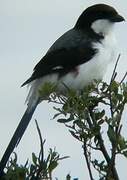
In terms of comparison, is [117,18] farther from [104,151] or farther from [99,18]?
[104,151]

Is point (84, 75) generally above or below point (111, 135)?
above

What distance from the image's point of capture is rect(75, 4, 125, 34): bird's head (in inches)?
249

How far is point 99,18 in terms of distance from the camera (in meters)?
6.45

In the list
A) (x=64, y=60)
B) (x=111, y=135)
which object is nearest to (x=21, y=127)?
(x=64, y=60)

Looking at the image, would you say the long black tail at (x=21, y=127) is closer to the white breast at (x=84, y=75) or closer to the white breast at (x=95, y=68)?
the white breast at (x=84, y=75)

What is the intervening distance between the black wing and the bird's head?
19.9 inches

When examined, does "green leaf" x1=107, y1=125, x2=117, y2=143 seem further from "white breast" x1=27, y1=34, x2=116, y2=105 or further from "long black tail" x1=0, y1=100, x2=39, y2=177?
"white breast" x1=27, y1=34, x2=116, y2=105

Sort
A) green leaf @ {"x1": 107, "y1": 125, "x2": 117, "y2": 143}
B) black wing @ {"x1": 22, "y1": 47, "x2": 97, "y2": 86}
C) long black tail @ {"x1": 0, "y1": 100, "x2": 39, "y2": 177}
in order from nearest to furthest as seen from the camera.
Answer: green leaf @ {"x1": 107, "y1": 125, "x2": 117, "y2": 143} → long black tail @ {"x1": 0, "y1": 100, "x2": 39, "y2": 177} → black wing @ {"x1": 22, "y1": 47, "x2": 97, "y2": 86}

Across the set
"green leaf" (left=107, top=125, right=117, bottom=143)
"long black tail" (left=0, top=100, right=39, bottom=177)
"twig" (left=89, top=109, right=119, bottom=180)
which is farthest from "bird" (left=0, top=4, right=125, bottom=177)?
"green leaf" (left=107, top=125, right=117, bottom=143)

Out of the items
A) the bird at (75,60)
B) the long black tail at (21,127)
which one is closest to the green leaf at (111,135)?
the long black tail at (21,127)

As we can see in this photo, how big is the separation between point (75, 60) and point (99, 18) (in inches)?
31.0

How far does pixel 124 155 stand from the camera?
9.81 ft

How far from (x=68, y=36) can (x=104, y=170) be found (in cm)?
324

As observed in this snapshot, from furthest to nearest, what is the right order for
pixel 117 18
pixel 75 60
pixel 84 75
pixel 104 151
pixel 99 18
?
1. pixel 99 18
2. pixel 117 18
3. pixel 75 60
4. pixel 84 75
5. pixel 104 151
